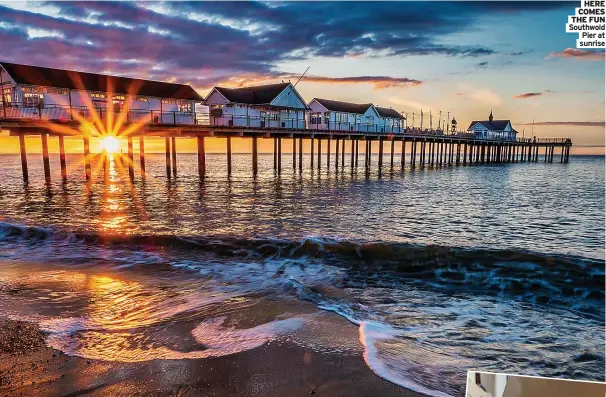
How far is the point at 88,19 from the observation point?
15203 millimetres

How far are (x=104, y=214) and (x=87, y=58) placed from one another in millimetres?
12942

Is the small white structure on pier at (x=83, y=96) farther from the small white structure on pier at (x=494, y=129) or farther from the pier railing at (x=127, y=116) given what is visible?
the small white structure on pier at (x=494, y=129)

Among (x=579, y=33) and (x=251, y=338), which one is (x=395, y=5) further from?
(x=251, y=338)

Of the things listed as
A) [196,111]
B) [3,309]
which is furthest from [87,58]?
[3,309]

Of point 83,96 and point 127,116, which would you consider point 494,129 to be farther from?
point 83,96

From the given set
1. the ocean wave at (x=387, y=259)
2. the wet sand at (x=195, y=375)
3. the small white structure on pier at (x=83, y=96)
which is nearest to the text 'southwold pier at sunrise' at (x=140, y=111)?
the small white structure on pier at (x=83, y=96)

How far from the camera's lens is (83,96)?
84.7ft

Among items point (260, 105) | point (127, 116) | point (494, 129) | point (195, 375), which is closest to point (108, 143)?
point (260, 105)

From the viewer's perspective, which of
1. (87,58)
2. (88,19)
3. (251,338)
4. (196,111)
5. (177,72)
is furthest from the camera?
(196,111)

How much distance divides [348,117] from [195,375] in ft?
140

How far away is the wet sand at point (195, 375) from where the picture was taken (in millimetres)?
3887

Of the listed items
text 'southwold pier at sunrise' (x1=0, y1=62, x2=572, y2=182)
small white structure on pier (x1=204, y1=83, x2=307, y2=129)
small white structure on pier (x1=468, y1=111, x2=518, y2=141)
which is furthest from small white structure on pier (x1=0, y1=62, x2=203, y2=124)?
small white structure on pier (x1=468, y1=111, x2=518, y2=141)

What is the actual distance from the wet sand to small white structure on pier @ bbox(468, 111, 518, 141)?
7287 cm

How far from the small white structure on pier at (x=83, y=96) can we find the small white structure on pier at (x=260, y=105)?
306 centimetres
